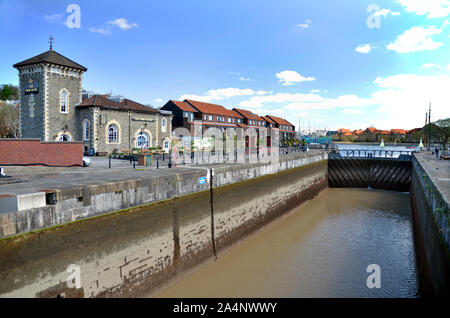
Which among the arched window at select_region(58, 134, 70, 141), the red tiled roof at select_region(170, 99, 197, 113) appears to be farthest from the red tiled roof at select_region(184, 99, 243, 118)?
the arched window at select_region(58, 134, 70, 141)

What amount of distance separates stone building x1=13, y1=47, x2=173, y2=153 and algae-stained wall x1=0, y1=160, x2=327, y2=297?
19541 millimetres

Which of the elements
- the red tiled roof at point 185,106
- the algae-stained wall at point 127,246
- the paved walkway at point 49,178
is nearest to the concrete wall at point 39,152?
the paved walkway at point 49,178

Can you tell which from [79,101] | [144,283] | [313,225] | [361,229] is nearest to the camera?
[144,283]

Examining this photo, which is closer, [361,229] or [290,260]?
[290,260]

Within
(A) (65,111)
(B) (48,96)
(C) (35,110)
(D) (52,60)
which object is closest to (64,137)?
(A) (65,111)

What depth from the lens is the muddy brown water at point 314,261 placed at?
11781mm

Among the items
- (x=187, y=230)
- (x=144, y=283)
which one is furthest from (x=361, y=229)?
(x=144, y=283)

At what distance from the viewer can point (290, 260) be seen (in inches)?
581

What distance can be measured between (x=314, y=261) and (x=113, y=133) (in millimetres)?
25722

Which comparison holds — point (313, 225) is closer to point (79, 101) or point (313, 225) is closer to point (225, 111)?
point (79, 101)

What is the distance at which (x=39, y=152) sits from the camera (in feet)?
55.3

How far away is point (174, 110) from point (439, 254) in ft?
183

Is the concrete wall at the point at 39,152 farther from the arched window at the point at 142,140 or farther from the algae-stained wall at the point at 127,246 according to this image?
the arched window at the point at 142,140
